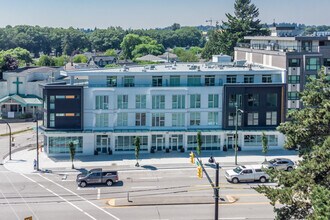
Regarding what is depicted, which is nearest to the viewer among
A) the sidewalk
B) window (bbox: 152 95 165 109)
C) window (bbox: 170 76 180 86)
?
the sidewalk

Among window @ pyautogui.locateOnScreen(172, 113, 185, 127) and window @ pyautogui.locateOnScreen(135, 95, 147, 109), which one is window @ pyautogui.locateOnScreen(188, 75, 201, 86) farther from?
window @ pyautogui.locateOnScreen(135, 95, 147, 109)

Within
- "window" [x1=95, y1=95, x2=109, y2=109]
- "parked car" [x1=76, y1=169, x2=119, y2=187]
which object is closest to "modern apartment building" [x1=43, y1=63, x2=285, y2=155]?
"window" [x1=95, y1=95, x2=109, y2=109]

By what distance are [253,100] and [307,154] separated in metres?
36.6

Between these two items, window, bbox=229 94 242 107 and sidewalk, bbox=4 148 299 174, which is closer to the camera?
sidewalk, bbox=4 148 299 174

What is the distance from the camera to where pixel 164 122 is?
63969 millimetres

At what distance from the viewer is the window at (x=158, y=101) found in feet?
208

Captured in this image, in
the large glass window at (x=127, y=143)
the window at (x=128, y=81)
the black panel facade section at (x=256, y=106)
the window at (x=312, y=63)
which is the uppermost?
the window at (x=312, y=63)

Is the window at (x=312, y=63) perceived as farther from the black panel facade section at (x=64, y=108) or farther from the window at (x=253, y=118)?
the black panel facade section at (x=64, y=108)

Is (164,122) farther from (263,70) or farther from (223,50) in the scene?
(223,50)

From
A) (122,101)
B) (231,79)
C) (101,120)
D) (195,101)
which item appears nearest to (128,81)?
(122,101)

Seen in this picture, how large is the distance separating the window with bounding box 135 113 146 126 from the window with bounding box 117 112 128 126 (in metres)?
1.26

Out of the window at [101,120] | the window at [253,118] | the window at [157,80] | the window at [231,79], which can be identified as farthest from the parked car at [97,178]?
the window at [231,79]

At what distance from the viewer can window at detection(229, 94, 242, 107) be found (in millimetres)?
64125

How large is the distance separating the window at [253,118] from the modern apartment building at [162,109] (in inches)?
4.8
